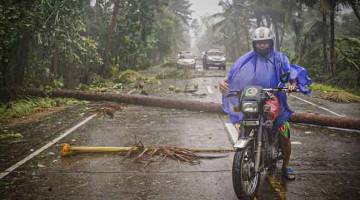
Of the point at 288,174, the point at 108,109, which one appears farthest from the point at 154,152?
the point at 108,109

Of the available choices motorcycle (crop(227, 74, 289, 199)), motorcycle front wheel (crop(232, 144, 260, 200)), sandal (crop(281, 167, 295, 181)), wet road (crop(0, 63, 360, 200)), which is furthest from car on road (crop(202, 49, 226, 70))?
motorcycle front wheel (crop(232, 144, 260, 200))

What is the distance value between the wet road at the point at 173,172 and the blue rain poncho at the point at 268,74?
100 centimetres

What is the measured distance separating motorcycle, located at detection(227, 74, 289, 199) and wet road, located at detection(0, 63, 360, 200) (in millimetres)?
364

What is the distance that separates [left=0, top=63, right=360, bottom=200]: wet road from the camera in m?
4.95

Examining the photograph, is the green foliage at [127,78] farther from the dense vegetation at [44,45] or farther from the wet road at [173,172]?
the wet road at [173,172]

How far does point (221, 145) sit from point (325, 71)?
22.6 meters

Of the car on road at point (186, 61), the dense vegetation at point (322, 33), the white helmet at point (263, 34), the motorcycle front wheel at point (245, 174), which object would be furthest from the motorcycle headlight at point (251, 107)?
the car on road at point (186, 61)

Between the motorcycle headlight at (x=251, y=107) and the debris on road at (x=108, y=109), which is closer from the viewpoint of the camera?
the motorcycle headlight at (x=251, y=107)

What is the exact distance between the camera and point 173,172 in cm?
583

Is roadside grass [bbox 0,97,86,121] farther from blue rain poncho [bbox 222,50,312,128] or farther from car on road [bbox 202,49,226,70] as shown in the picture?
car on road [bbox 202,49,226,70]

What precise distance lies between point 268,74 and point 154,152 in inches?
103

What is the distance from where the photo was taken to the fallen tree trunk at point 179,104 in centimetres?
863

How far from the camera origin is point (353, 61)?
926 inches

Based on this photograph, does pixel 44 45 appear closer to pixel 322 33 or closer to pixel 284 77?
pixel 284 77
